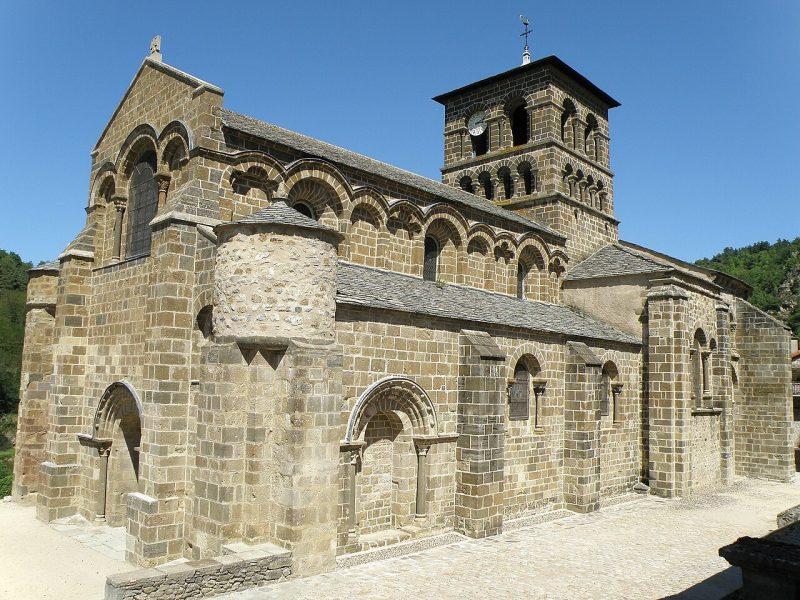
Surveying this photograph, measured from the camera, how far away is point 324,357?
34.9 feet

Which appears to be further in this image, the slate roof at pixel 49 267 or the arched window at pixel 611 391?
the arched window at pixel 611 391

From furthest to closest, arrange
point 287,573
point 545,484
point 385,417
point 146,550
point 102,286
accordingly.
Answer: point 545,484, point 102,286, point 385,417, point 146,550, point 287,573

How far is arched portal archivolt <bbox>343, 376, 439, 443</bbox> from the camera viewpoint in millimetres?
11695

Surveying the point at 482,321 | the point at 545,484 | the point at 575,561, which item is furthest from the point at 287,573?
the point at 545,484

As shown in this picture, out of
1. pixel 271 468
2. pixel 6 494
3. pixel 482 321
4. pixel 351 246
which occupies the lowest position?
pixel 6 494

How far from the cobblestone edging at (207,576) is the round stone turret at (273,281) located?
3377mm

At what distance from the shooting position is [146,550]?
36.8 feet

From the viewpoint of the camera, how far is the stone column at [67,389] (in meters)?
14.8

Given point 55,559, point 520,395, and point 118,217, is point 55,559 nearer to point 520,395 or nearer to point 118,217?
point 118,217

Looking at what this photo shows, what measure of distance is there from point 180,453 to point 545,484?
9.18m

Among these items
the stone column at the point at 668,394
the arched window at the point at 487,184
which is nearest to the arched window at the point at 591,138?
the arched window at the point at 487,184

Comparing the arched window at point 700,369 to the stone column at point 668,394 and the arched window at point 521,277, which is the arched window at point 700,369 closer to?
the stone column at point 668,394

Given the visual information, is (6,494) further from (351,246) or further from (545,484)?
(545,484)

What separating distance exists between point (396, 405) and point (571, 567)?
4399mm
